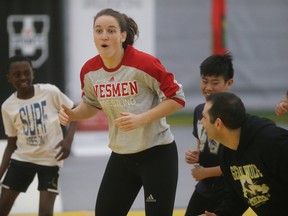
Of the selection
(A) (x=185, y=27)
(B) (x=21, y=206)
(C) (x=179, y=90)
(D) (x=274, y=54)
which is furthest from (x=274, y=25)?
(C) (x=179, y=90)

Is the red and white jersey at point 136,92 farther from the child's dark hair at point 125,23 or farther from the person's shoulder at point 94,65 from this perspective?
the child's dark hair at point 125,23

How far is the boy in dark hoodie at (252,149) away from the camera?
3435 millimetres

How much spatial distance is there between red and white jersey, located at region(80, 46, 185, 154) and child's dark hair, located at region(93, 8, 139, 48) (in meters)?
0.12

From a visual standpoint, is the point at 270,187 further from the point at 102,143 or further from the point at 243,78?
the point at 243,78

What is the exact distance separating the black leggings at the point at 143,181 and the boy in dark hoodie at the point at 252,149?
1.61 ft

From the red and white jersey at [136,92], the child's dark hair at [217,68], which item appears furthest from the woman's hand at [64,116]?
the child's dark hair at [217,68]

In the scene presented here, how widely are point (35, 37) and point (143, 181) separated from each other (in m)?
6.19

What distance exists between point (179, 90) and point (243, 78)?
8.19 meters

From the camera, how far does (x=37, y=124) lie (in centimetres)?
520

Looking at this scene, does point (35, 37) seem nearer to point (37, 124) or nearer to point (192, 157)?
point (37, 124)

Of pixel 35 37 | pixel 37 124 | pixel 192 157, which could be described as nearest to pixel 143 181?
pixel 192 157

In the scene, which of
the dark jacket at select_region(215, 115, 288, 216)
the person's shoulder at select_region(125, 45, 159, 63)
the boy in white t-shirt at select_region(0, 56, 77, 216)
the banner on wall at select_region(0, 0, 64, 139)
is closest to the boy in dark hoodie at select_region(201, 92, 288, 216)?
the dark jacket at select_region(215, 115, 288, 216)

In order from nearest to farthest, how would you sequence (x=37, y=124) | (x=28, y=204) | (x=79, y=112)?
(x=79, y=112) → (x=37, y=124) → (x=28, y=204)

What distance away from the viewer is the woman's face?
4.01m
